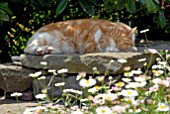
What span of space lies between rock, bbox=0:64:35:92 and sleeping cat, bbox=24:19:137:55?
0.71ft

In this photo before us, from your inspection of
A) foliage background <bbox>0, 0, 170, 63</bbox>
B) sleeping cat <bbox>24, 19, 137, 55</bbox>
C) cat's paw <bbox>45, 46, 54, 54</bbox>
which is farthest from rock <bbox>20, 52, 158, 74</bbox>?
foliage background <bbox>0, 0, 170, 63</bbox>

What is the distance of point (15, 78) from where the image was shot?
3.40 metres

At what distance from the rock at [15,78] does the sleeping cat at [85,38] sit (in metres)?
0.22

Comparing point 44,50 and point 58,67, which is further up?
point 44,50

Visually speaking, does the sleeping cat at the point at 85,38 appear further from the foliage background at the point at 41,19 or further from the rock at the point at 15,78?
the foliage background at the point at 41,19

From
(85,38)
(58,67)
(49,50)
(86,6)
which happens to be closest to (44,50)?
(49,50)

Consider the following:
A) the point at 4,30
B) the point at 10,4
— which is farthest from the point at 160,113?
the point at 4,30

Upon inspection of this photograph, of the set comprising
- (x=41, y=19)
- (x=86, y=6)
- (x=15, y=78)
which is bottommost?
(x=15, y=78)

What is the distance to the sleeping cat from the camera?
11.7 ft

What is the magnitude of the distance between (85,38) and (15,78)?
0.70 m

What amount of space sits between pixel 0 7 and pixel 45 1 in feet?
1.35

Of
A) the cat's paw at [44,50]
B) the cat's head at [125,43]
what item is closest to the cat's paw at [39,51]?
the cat's paw at [44,50]

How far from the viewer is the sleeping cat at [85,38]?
3572 millimetres

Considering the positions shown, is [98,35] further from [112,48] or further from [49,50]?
[49,50]
